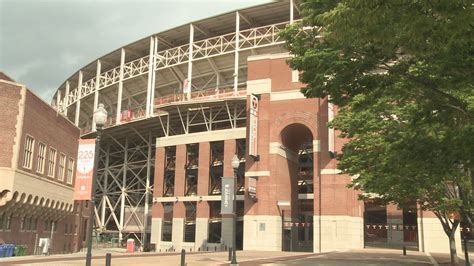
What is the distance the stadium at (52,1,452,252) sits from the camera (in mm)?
49250

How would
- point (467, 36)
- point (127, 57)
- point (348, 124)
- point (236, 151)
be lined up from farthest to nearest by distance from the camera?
point (127, 57) → point (236, 151) → point (348, 124) → point (467, 36)

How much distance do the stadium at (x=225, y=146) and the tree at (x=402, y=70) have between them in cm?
2634

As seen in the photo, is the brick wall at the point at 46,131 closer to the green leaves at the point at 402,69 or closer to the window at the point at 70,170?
the window at the point at 70,170

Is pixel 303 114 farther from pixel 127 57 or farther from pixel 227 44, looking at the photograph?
pixel 127 57

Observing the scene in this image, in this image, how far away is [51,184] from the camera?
131 ft

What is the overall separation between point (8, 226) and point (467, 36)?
108ft

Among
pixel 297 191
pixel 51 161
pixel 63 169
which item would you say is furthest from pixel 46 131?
pixel 297 191

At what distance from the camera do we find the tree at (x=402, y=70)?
26.8ft

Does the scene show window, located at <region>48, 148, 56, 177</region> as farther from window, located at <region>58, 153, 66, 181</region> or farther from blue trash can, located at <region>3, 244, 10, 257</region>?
blue trash can, located at <region>3, 244, 10, 257</region>

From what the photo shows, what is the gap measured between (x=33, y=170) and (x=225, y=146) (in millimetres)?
25782

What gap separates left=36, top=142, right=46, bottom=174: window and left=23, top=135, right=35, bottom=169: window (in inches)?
56.1

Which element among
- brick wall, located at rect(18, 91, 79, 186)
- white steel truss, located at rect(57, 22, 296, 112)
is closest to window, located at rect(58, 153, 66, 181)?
brick wall, located at rect(18, 91, 79, 186)

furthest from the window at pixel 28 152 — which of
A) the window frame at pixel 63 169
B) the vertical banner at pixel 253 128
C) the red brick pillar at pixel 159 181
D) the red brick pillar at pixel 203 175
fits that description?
the red brick pillar at pixel 159 181

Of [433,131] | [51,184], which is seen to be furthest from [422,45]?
[51,184]
